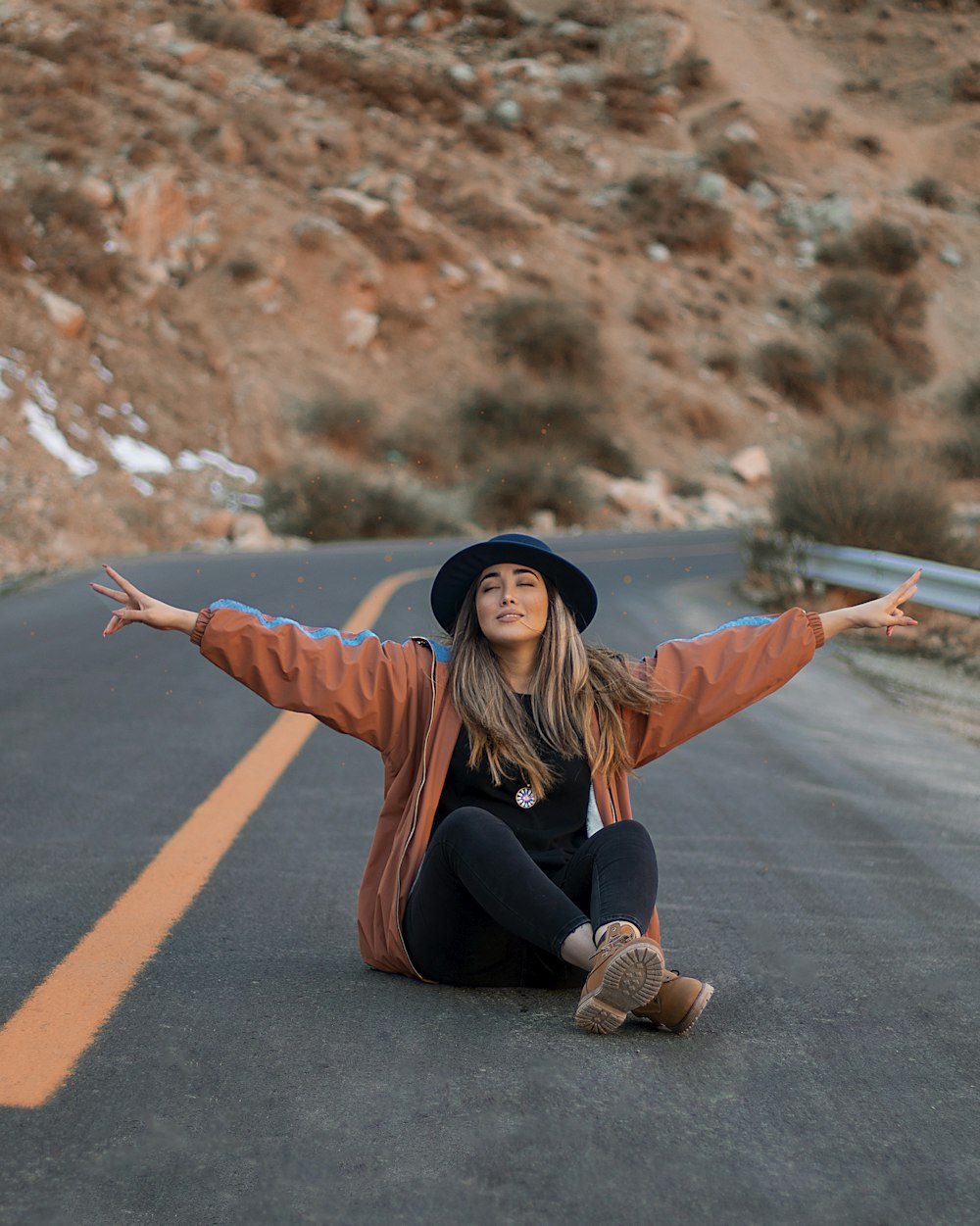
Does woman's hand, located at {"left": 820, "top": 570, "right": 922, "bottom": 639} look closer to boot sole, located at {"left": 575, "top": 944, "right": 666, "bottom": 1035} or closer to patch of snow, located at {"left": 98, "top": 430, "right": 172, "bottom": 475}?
boot sole, located at {"left": 575, "top": 944, "right": 666, "bottom": 1035}

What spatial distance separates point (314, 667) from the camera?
3.96m

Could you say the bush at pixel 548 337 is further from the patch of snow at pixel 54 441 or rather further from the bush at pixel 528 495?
the patch of snow at pixel 54 441

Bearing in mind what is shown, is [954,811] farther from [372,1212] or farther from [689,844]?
[372,1212]

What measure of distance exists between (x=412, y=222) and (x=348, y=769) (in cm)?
3488

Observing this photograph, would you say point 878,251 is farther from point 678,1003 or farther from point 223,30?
point 678,1003

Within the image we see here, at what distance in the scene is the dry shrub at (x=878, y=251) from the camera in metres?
50.2

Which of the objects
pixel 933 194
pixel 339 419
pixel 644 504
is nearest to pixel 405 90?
pixel 933 194

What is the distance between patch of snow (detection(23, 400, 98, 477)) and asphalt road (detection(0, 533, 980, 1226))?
16110mm

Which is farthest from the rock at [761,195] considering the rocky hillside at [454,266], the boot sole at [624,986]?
the boot sole at [624,986]

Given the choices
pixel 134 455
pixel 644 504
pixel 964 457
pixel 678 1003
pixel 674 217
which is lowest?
pixel 964 457

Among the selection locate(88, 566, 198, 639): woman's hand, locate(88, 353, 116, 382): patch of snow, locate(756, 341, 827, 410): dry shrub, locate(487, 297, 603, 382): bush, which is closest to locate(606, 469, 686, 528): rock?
locate(487, 297, 603, 382): bush

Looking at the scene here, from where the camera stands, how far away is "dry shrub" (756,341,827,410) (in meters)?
43.9

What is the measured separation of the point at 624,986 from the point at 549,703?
2.98ft

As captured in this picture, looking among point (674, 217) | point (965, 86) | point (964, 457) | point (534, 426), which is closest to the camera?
point (534, 426)
